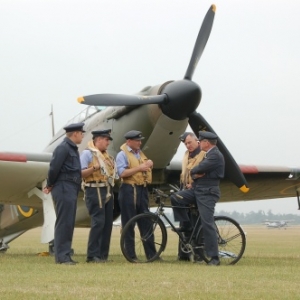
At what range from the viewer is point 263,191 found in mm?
15930

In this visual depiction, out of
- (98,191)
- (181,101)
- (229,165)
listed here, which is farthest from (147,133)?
(98,191)

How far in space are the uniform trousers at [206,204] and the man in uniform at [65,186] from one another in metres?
1.41

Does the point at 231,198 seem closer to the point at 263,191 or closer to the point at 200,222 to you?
the point at 263,191

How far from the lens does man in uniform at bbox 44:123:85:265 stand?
8.56 meters

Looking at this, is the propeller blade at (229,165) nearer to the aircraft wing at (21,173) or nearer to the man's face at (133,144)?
the man's face at (133,144)

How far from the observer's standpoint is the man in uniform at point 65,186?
28.1 ft

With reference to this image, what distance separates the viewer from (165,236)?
911 centimetres

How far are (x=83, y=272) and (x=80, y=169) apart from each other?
2033mm

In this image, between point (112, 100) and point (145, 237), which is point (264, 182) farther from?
point (145, 237)

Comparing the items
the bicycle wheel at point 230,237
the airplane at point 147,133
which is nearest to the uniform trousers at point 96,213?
the bicycle wheel at point 230,237

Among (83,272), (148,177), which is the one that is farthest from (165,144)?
(83,272)

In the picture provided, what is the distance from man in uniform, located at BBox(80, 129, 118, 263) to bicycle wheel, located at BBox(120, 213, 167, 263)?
39 centimetres

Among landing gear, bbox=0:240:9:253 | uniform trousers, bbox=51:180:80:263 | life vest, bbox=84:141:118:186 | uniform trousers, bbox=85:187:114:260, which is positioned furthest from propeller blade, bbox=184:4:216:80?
landing gear, bbox=0:240:9:253

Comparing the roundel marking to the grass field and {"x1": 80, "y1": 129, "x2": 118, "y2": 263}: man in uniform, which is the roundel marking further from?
the grass field
